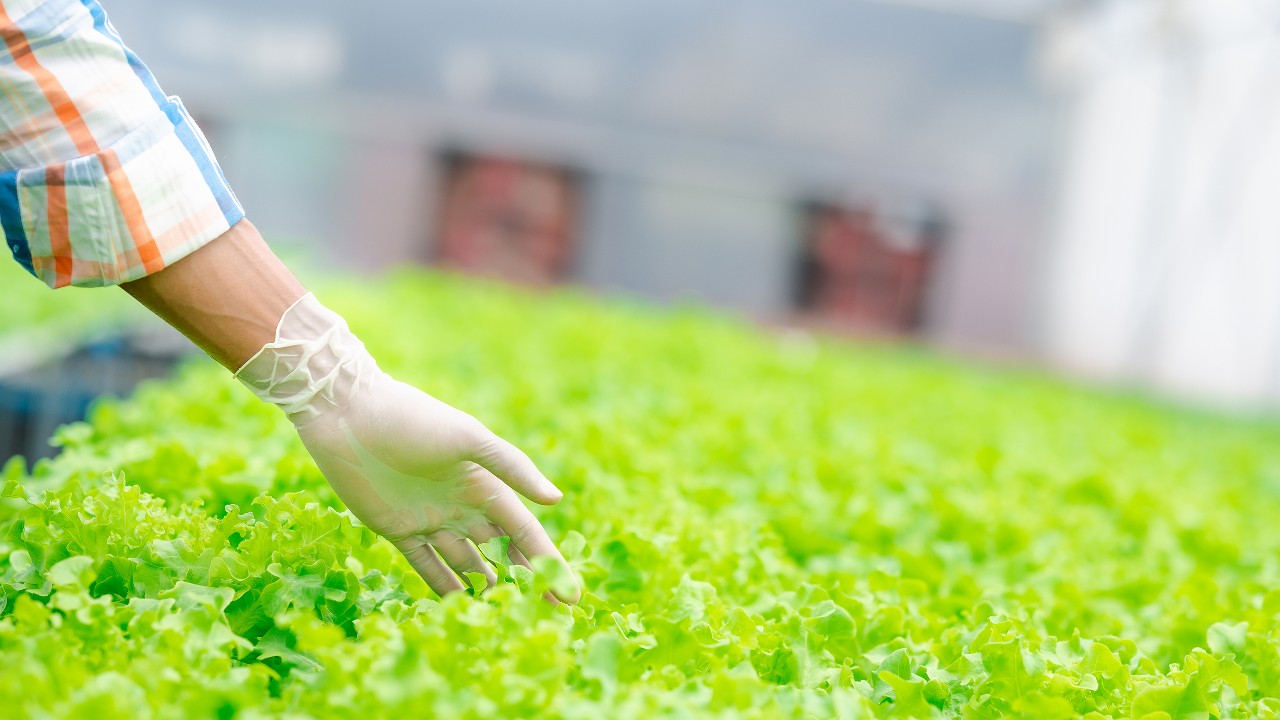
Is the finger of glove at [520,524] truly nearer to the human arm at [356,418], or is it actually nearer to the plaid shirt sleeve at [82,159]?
the human arm at [356,418]

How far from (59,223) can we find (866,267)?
18.6 meters

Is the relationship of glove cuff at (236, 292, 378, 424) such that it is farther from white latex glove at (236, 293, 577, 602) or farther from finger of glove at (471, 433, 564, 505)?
finger of glove at (471, 433, 564, 505)

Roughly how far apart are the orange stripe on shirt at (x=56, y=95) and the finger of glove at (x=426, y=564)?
2.35 ft

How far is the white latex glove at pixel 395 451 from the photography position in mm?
1782

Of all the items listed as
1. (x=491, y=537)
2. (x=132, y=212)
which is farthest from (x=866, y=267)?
(x=132, y=212)

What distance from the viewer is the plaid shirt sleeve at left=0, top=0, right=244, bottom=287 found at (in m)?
1.62

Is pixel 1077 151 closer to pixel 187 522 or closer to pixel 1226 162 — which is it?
pixel 1226 162

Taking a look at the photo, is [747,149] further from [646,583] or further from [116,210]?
[116,210]

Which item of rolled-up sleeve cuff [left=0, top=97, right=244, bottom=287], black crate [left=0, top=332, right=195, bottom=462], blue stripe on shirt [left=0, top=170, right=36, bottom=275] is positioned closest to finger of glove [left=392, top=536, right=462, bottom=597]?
rolled-up sleeve cuff [left=0, top=97, right=244, bottom=287]

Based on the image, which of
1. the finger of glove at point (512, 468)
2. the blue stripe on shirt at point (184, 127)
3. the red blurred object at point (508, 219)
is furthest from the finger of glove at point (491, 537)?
the red blurred object at point (508, 219)

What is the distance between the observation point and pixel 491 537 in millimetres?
1863

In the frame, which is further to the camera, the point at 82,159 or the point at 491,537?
the point at 491,537

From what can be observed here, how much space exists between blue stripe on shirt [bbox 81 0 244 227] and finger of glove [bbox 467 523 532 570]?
58 cm

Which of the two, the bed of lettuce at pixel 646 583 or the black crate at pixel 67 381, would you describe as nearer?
the bed of lettuce at pixel 646 583
